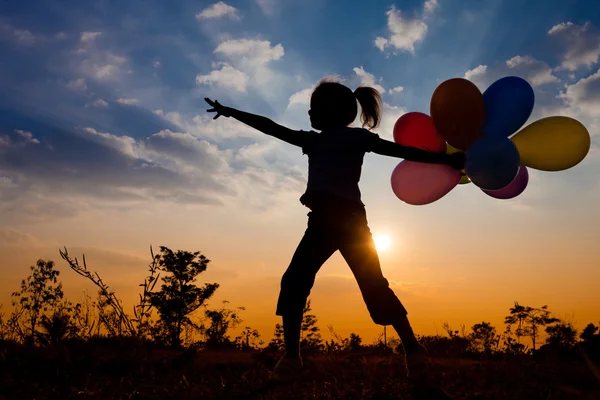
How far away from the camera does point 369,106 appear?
12.8ft

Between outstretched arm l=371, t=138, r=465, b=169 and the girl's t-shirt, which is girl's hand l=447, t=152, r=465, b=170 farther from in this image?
the girl's t-shirt

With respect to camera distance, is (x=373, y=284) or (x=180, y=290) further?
(x=180, y=290)

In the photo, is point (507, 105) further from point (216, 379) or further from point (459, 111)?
point (216, 379)

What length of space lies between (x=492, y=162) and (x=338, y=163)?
1029 mm

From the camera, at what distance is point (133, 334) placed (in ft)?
14.2

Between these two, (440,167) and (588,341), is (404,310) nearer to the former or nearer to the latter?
(440,167)

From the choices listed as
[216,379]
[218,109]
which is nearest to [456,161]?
[218,109]

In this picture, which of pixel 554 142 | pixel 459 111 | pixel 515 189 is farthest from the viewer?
pixel 515 189

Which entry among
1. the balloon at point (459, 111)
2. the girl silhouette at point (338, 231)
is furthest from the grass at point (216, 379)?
the balloon at point (459, 111)

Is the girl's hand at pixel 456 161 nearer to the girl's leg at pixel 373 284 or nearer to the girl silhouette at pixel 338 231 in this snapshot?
the girl silhouette at pixel 338 231

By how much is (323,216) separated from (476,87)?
58.5 inches

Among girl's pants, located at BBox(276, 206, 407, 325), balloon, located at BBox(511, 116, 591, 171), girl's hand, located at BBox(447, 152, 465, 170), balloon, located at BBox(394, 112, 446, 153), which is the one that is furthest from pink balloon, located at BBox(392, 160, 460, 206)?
girl's pants, located at BBox(276, 206, 407, 325)

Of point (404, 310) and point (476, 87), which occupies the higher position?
point (476, 87)

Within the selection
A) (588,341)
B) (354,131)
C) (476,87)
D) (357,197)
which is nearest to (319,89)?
(354,131)
